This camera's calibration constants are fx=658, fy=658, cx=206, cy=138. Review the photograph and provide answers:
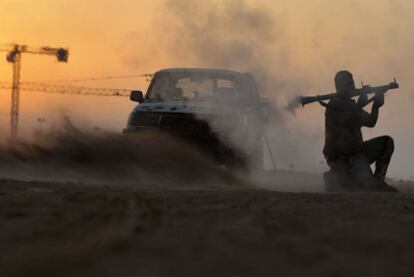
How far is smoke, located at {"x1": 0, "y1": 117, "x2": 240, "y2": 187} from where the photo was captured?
11.0 m

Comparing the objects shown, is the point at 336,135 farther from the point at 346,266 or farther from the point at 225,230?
the point at 346,266

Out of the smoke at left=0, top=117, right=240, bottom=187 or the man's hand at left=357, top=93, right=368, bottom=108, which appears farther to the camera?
the smoke at left=0, top=117, right=240, bottom=187

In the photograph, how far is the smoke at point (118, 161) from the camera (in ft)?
36.1

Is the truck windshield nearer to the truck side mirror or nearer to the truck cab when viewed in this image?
the truck cab

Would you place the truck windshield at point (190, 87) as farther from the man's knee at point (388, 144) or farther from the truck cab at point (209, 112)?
the man's knee at point (388, 144)

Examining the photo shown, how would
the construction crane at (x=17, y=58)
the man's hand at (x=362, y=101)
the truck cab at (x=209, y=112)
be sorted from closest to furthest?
the man's hand at (x=362, y=101) < the truck cab at (x=209, y=112) < the construction crane at (x=17, y=58)

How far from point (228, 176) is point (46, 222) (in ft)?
23.3

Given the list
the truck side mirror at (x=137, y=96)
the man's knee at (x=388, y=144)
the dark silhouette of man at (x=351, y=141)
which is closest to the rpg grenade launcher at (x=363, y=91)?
the dark silhouette of man at (x=351, y=141)

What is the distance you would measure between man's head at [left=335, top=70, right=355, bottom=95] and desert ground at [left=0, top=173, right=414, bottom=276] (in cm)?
344

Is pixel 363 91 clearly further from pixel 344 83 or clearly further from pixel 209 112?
pixel 209 112

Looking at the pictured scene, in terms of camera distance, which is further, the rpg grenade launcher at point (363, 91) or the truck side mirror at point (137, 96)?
the truck side mirror at point (137, 96)

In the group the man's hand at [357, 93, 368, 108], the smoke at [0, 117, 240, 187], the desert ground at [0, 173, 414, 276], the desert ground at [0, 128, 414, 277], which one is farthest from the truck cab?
the desert ground at [0, 173, 414, 276]

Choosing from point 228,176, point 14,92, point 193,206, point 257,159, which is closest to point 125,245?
point 193,206

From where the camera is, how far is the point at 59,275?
3.14 m
